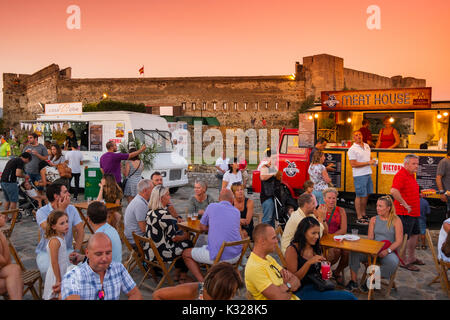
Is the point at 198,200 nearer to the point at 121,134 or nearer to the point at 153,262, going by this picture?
the point at 153,262

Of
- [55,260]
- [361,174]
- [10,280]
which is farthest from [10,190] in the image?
[361,174]

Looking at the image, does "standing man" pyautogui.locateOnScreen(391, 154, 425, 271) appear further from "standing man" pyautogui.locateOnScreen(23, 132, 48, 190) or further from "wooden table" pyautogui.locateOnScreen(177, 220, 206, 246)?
"standing man" pyautogui.locateOnScreen(23, 132, 48, 190)

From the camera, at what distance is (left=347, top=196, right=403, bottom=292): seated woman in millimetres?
4484

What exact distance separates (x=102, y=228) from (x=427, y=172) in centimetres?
666

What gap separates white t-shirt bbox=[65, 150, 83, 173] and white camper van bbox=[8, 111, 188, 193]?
48 centimetres

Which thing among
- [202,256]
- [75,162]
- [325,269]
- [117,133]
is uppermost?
[117,133]

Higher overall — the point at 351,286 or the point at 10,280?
the point at 10,280

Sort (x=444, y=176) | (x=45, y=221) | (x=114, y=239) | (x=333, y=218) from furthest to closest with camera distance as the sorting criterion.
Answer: (x=444, y=176), (x=333, y=218), (x=45, y=221), (x=114, y=239)

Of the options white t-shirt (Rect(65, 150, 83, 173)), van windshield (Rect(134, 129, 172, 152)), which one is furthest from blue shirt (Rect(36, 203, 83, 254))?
van windshield (Rect(134, 129, 172, 152))

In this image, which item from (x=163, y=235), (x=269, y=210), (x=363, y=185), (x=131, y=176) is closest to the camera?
(x=163, y=235)

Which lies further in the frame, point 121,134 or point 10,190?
point 121,134

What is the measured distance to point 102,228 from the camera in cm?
391
